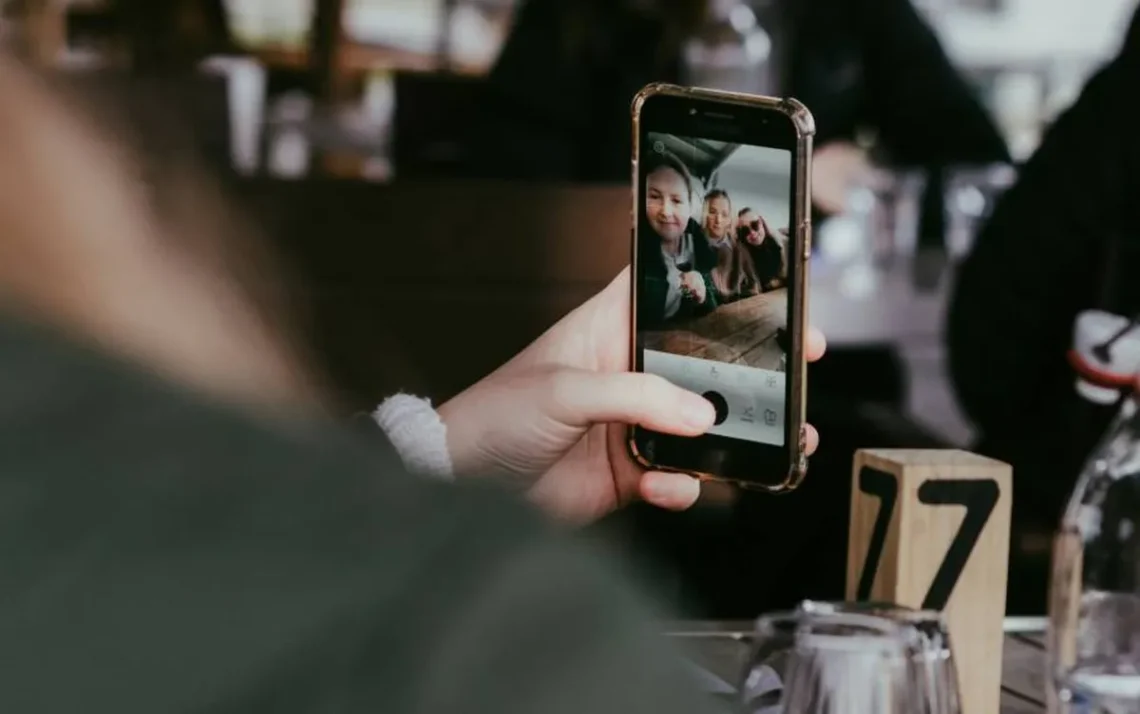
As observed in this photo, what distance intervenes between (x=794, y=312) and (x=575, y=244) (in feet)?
2.56

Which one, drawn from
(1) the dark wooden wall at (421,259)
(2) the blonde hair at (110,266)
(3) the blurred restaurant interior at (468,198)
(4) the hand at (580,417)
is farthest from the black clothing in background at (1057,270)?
(2) the blonde hair at (110,266)

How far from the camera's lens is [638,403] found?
0.92m

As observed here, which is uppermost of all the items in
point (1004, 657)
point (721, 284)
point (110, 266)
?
point (110, 266)

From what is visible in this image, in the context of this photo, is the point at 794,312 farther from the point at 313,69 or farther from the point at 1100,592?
the point at 313,69

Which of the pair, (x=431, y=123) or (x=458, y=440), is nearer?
(x=458, y=440)

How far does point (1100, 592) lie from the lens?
3.16 ft

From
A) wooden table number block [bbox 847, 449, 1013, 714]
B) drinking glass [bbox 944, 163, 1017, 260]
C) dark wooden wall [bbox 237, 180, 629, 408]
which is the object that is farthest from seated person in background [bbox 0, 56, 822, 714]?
drinking glass [bbox 944, 163, 1017, 260]

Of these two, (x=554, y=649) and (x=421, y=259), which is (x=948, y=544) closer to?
(x=554, y=649)

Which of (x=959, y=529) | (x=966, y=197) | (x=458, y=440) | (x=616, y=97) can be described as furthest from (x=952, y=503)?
(x=966, y=197)

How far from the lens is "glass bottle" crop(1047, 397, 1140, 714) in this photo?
3.00 ft

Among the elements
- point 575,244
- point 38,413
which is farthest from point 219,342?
point 575,244

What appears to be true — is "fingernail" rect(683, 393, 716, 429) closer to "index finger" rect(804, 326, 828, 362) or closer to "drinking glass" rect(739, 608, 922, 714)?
"index finger" rect(804, 326, 828, 362)

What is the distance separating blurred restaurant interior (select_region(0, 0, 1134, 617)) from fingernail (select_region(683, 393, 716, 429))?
168mm

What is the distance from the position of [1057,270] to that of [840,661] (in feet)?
3.95
